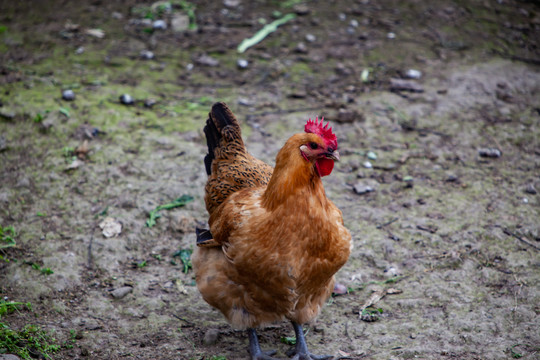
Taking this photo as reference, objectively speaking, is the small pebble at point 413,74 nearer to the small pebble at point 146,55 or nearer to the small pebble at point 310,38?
the small pebble at point 310,38

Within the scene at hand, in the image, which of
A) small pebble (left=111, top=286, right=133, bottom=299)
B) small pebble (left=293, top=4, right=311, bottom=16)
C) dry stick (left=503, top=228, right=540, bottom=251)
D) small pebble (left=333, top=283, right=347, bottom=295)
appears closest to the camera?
small pebble (left=111, top=286, right=133, bottom=299)

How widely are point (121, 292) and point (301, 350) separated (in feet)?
5.22

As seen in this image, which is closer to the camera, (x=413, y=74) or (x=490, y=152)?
(x=490, y=152)

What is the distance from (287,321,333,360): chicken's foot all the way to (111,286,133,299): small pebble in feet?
4.85

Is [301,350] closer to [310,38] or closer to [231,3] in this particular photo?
[310,38]

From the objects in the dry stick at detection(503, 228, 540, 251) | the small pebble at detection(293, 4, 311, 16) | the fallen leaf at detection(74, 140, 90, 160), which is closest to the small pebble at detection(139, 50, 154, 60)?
the fallen leaf at detection(74, 140, 90, 160)

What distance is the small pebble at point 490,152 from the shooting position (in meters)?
5.47

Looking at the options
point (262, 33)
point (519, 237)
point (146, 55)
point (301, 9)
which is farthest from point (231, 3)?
point (519, 237)

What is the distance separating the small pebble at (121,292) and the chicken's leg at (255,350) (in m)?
1.17

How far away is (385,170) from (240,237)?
2838 mm

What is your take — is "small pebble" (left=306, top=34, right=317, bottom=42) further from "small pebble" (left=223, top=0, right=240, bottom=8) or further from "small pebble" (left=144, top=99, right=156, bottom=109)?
"small pebble" (left=144, top=99, right=156, bottom=109)

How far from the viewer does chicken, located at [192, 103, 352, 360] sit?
2.93m

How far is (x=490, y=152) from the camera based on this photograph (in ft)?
18.0

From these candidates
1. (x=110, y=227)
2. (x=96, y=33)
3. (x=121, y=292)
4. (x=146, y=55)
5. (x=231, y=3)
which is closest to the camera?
(x=121, y=292)
